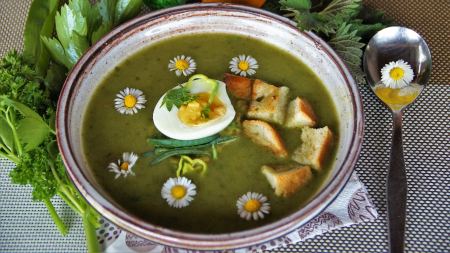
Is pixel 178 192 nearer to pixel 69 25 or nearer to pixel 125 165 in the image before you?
pixel 125 165

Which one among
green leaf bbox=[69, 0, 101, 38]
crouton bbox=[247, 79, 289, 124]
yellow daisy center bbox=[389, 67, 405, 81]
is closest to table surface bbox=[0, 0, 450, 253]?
yellow daisy center bbox=[389, 67, 405, 81]

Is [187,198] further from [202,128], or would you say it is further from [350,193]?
[350,193]

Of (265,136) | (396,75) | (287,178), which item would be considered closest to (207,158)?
(265,136)

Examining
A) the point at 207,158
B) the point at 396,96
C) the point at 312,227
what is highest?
the point at 396,96

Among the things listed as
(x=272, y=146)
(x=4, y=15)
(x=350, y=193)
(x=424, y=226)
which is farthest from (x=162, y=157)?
(x=4, y=15)

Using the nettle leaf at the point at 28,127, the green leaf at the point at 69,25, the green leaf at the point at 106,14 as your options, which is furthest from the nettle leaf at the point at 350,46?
the nettle leaf at the point at 28,127

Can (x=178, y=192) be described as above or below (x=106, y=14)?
below

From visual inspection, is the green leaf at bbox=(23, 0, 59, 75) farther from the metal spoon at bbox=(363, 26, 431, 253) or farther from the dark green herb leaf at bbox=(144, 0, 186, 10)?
the metal spoon at bbox=(363, 26, 431, 253)
